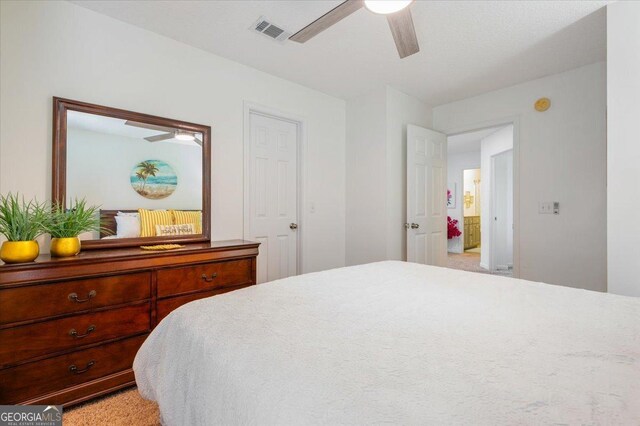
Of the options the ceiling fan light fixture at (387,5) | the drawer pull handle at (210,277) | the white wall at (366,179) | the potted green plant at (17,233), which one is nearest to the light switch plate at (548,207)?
the white wall at (366,179)

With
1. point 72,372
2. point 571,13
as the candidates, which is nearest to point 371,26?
point 571,13

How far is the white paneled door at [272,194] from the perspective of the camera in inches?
119

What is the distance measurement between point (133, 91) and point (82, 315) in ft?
5.25

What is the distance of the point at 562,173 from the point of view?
9.89 ft

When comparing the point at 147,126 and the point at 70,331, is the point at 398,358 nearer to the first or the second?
the point at 70,331

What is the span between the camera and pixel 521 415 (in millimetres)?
545

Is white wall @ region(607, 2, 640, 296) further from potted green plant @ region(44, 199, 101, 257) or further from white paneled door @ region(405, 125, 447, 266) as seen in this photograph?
potted green plant @ region(44, 199, 101, 257)

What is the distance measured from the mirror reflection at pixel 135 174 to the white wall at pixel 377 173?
1.86 meters

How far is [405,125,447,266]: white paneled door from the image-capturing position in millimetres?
3469

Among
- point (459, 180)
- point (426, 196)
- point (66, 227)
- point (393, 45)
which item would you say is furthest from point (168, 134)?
point (459, 180)

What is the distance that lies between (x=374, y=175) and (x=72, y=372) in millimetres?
3033

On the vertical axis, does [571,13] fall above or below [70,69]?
above

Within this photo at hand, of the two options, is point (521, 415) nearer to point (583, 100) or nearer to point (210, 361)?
point (210, 361)

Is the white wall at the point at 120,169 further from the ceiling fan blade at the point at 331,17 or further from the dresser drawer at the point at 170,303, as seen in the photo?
the ceiling fan blade at the point at 331,17
